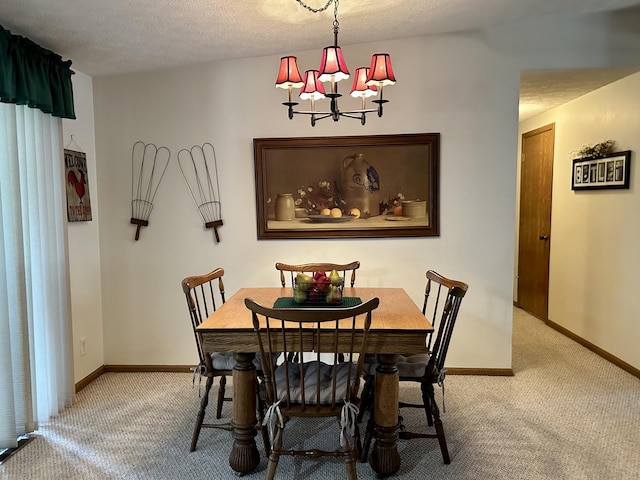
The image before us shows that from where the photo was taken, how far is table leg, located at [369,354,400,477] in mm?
2148

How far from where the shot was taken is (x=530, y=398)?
3080 mm

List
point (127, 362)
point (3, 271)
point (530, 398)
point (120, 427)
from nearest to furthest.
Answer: point (3, 271) < point (120, 427) < point (530, 398) < point (127, 362)

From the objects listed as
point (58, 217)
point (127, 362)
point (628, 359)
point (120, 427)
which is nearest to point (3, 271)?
point (58, 217)

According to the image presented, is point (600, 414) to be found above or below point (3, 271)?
below

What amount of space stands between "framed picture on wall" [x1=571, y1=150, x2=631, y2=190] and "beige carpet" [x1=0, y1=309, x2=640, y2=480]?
146cm

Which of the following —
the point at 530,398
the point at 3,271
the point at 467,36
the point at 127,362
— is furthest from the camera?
the point at 127,362

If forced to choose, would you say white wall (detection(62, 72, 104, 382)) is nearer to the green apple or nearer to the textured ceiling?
the textured ceiling

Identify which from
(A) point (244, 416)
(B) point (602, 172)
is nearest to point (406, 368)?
(A) point (244, 416)

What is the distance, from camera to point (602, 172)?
382cm

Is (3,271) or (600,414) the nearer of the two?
(3,271)

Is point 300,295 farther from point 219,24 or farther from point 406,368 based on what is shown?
point 219,24

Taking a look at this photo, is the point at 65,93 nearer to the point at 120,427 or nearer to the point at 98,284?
the point at 98,284

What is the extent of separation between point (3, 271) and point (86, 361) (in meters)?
1.22

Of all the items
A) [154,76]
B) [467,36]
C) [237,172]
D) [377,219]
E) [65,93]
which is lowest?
[377,219]
